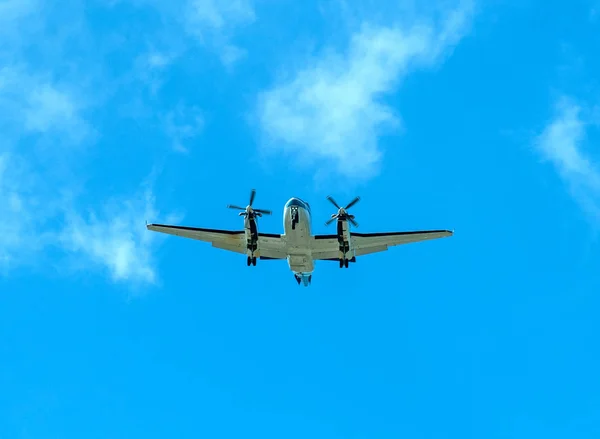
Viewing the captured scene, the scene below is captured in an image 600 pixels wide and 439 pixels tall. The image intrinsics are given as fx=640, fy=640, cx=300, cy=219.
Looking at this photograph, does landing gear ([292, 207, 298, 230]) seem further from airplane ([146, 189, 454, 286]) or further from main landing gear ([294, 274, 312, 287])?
main landing gear ([294, 274, 312, 287])

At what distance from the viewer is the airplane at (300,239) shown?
50312mm

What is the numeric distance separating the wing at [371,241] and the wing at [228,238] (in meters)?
3.27

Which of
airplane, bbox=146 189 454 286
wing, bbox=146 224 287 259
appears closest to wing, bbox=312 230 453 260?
airplane, bbox=146 189 454 286

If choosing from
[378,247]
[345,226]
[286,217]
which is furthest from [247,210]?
[378,247]

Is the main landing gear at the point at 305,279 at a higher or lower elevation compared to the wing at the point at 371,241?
lower

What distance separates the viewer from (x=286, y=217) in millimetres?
49375

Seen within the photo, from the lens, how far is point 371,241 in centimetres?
5400

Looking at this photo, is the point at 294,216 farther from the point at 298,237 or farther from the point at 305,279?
the point at 305,279

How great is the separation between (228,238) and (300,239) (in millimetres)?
6865

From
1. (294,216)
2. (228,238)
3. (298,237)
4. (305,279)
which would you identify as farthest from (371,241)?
(228,238)

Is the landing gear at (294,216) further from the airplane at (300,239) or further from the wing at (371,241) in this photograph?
the wing at (371,241)

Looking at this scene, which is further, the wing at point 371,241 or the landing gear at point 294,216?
the wing at point 371,241

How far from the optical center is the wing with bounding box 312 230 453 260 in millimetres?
52656

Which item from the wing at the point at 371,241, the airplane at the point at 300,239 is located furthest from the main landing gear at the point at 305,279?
the wing at the point at 371,241
